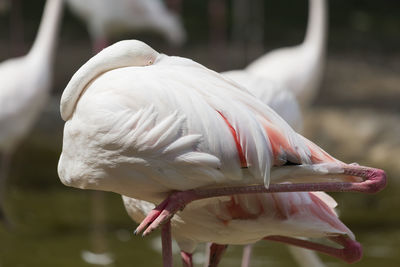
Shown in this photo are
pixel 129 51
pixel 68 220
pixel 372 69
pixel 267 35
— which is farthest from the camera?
pixel 267 35

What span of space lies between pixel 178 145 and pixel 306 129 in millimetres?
5612

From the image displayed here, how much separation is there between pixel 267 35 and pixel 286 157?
8.85 meters

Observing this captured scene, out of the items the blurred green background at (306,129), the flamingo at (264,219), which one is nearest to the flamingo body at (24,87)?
the blurred green background at (306,129)

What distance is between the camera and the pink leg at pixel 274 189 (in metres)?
2.51

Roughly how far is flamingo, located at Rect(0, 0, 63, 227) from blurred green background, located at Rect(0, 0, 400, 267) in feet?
1.81

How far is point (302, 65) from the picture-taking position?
5949 mm

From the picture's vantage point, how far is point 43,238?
5.70 m

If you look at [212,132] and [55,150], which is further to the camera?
[55,150]

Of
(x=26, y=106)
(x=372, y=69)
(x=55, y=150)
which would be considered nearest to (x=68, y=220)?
(x=26, y=106)

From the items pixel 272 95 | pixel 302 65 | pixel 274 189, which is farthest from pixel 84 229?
pixel 274 189

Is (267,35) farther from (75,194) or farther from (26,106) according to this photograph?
(26,106)

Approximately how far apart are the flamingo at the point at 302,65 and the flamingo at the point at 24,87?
142 centimetres

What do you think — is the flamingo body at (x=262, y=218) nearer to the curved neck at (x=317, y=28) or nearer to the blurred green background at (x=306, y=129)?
the blurred green background at (x=306, y=129)

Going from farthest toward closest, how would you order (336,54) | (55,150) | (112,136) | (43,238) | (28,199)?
1. (336,54)
2. (55,150)
3. (28,199)
4. (43,238)
5. (112,136)
